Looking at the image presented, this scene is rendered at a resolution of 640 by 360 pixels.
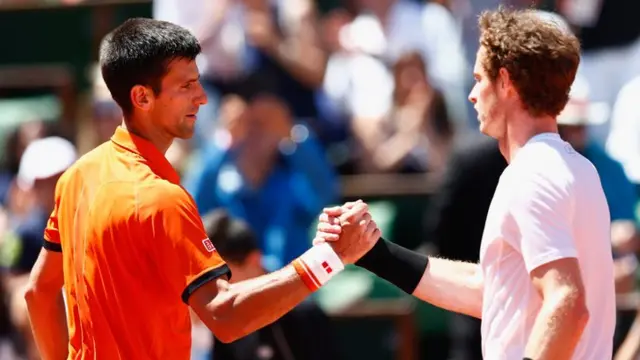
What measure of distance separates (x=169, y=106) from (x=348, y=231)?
752mm

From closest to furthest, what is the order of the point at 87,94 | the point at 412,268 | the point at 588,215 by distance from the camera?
the point at 588,215 → the point at 412,268 → the point at 87,94

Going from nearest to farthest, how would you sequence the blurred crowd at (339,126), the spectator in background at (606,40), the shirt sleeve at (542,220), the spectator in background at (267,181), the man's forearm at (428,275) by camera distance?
the shirt sleeve at (542,220)
the man's forearm at (428,275)
the blurred crowd at (339,126)
the spectator in background at (267,181)
the spectator in background at (606,40)

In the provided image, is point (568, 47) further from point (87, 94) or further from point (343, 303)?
point (87, 94)

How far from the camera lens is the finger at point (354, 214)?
4.47 m

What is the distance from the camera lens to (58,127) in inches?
384

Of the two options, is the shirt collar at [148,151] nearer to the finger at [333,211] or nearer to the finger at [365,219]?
the finger at [333,211]

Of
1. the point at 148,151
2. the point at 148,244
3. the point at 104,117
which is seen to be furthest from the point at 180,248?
the point at 104,117

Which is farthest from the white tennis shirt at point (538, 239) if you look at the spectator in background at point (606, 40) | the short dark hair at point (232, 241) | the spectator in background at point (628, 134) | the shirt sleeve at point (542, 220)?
the spectator in background at point (606, 40)

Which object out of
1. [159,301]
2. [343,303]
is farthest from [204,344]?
[159,301]

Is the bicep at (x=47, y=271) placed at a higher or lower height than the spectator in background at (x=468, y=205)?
higher

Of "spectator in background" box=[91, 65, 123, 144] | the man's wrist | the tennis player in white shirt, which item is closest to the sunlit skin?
the man's wrist

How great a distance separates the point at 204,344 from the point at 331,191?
2.10 meters

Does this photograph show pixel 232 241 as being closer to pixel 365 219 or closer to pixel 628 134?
pixel 365 219

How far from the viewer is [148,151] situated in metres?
4.22
